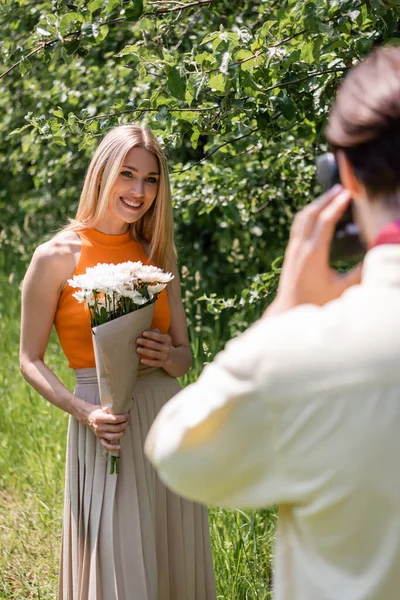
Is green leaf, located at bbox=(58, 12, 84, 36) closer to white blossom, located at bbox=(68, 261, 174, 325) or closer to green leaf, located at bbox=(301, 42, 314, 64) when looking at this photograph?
green leaf, located at bbox=(301, 42, 314, 64)

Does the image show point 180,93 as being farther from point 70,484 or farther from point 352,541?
point 352,541

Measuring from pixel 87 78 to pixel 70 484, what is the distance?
11.1 ft

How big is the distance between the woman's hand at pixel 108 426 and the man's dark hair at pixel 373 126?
1.56 metres

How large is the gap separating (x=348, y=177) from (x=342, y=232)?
10 cm

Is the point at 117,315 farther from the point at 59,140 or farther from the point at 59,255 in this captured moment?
the point at 59,140

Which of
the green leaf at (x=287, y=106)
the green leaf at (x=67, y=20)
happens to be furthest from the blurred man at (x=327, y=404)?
the green leaf at (x=67, y=20)

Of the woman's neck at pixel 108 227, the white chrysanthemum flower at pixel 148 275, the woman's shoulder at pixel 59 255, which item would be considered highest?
the woman's neck at pixel 108 227

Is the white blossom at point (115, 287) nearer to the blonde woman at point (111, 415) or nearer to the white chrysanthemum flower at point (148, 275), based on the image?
the white chrysanthemum flower at point (148, 275)

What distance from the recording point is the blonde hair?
2.92 meters

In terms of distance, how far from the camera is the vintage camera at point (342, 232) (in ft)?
4.27

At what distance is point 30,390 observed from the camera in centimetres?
542

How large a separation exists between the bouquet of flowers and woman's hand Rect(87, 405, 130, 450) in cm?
3

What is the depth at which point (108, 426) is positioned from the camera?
263cm

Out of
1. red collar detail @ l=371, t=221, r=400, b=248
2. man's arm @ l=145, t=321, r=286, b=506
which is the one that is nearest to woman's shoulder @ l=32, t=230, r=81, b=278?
A: man's arm @ l=145, t=321, r=286, b=506
